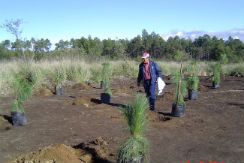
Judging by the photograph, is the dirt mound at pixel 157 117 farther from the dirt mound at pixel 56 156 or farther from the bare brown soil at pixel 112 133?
the dirt mound at pixel 56 156

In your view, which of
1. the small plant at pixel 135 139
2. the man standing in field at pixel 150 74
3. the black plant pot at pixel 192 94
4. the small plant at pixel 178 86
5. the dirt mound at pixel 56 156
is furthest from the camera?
the black plant pot at pixel 192 94

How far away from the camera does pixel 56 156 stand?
2.70 m

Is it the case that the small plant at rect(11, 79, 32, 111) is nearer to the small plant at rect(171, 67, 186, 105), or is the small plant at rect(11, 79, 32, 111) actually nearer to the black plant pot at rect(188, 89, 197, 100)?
the small plant at rect(171, 67, 186, 105)

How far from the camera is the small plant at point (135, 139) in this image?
244cm

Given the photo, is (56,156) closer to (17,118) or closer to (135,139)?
(135,139)

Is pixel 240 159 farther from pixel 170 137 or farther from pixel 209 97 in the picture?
pixel 209 97

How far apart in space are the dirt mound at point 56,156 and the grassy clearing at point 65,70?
6.95 meters

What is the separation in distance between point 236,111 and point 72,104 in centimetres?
461

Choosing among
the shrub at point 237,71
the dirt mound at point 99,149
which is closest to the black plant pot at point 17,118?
the dirt mound at point 99,149

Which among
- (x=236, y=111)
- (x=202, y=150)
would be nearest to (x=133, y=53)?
(x=236, y=111)

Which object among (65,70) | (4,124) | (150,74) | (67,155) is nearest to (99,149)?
(67,155)

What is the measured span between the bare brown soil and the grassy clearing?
129 inches

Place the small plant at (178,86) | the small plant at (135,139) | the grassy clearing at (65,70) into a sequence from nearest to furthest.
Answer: the small plant at (135,139) < the small plant at (178,86) < the grassy clearing at (65,70)

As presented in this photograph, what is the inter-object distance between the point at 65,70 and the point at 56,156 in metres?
9.45
